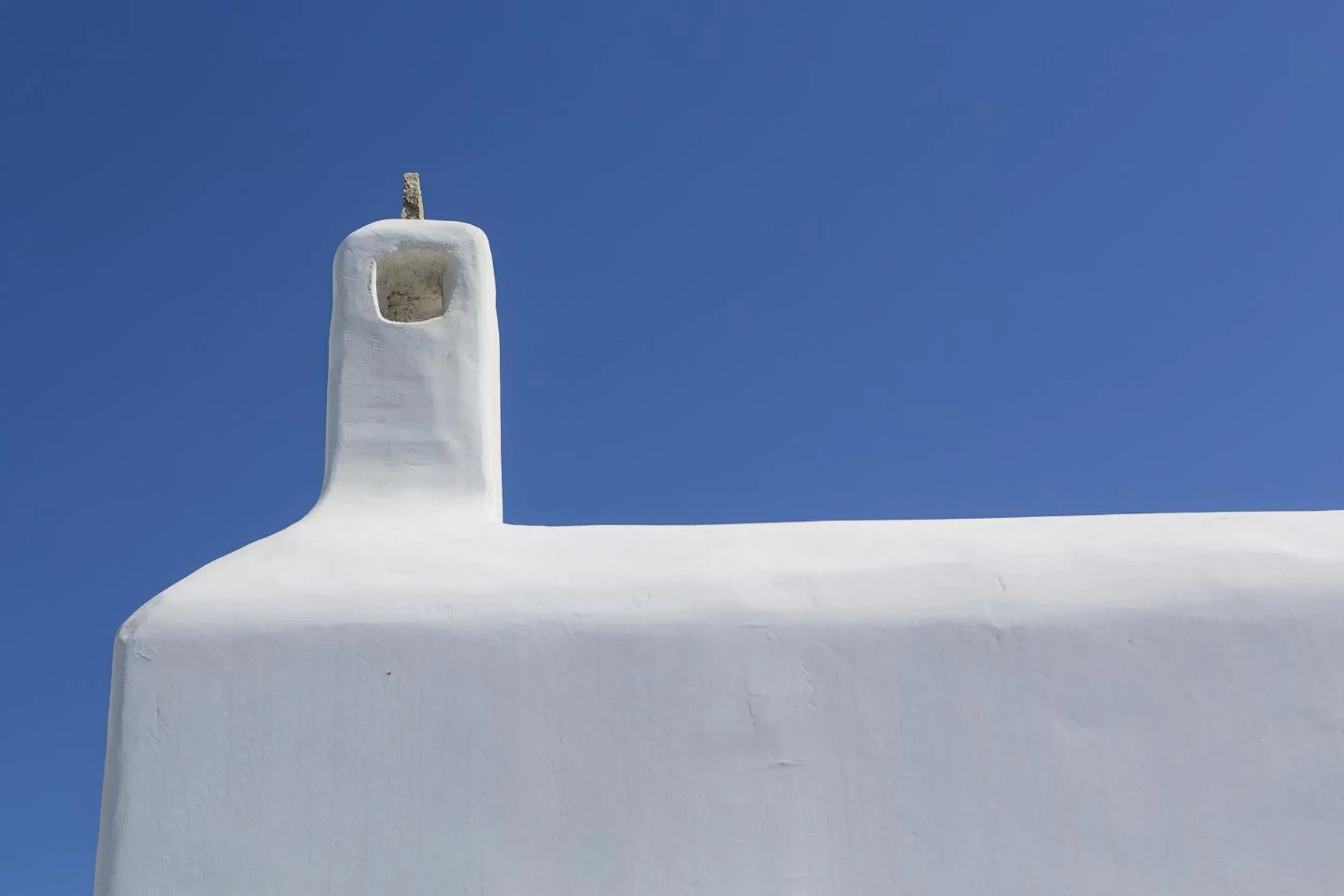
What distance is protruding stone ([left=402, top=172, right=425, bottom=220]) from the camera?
5.18 m

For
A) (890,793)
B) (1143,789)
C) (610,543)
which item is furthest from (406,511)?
(1143,789)

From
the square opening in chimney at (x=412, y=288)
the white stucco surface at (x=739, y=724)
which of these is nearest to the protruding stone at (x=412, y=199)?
the square opening in chimney at (x=412, y=288)

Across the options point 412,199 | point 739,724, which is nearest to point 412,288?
point 412,199

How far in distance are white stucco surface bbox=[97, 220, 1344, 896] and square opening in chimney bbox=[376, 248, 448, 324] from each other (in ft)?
4.82

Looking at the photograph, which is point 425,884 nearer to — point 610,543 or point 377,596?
point 377,596

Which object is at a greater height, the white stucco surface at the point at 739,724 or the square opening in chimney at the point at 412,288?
the square opening in chimney at the point at 412,288

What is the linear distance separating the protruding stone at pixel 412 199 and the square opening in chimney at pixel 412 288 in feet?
0.74

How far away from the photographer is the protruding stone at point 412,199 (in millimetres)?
5184

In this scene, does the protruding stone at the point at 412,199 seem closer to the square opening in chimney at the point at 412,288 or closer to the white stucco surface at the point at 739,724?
the square opening in chimney at the point at 412,288

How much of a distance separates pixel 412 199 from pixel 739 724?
2850 millimetres

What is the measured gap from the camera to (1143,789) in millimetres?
3529

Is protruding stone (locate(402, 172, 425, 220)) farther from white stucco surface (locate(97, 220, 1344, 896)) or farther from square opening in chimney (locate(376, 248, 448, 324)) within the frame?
white stucco surface (locate(97, 220, 1344, 896))

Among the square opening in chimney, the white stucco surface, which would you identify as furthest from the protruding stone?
the white stucco surface

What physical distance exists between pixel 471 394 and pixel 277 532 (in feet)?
3.06
